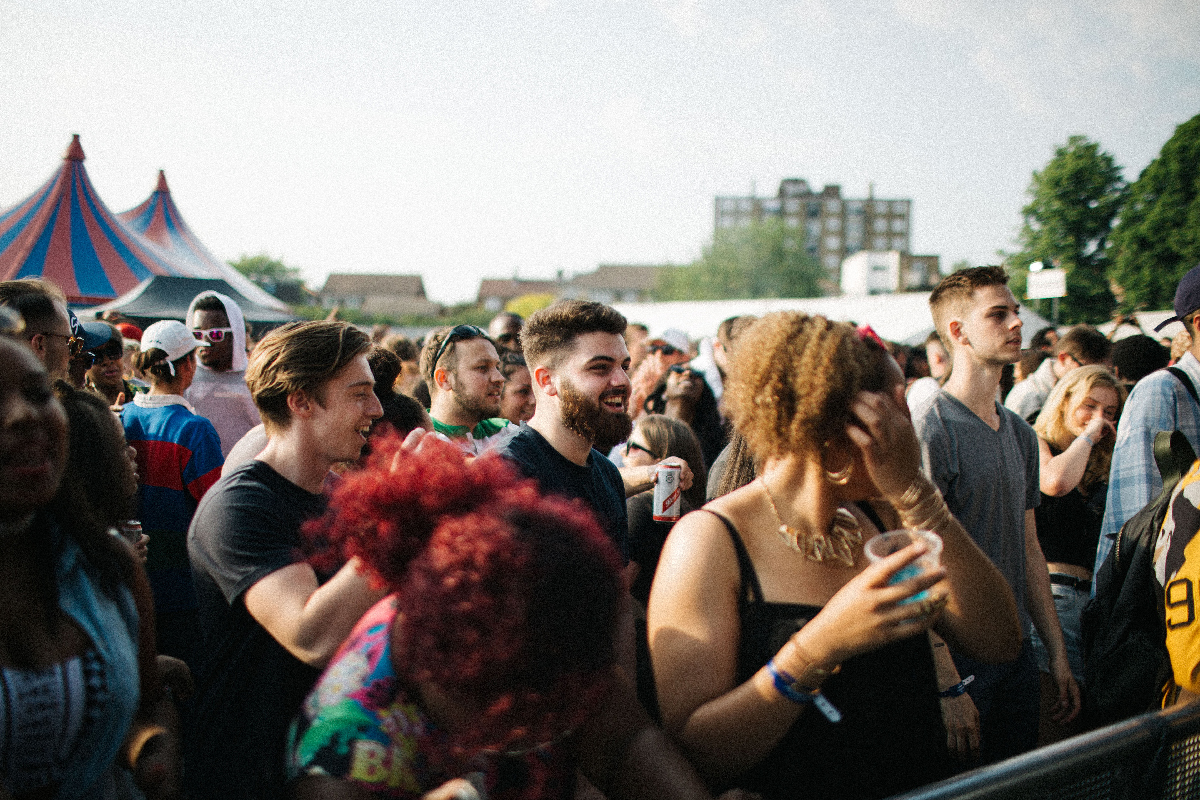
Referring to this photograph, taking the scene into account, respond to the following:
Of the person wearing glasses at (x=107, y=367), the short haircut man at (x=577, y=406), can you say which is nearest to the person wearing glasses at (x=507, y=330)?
the person wearing glasses at (x=107, y=367)

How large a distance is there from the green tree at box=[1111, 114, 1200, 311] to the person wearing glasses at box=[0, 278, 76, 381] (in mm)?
44083

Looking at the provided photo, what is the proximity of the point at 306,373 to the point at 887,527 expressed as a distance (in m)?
1.70

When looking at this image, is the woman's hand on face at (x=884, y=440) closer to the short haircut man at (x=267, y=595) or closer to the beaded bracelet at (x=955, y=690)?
the beaded bracelet at (x=955, y=690)

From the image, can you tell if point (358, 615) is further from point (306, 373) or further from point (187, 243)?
point (187, 243)

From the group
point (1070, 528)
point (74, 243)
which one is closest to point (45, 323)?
point (1070, 528)

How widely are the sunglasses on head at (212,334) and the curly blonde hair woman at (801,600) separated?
383 centimetres

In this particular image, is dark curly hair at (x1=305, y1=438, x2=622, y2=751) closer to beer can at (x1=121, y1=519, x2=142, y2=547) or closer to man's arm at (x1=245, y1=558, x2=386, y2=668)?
man's arm at (x1=245, y1=558, x2=386, y2=668)

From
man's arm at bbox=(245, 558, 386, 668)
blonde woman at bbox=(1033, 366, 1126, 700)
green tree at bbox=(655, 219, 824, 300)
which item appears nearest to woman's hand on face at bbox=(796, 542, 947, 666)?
man's arm at bbox=(245, 558, 386, 668)

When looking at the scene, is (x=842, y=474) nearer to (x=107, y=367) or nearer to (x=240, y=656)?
(x=240, y=656)

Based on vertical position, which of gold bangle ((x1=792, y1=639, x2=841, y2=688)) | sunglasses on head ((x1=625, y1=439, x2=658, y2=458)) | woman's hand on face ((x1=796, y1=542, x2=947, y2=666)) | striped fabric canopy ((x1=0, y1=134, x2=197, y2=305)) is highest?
striped fabric canopy ((x1=0, y1=134, x2=197, y2=305))

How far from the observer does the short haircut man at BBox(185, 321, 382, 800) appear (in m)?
1.74

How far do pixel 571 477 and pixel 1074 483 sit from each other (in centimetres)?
281

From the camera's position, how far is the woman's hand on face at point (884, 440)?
1.60 meters

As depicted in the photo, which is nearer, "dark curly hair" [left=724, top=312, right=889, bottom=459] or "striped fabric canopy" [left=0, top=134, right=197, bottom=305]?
"dark curly hair" [left=724, top=312, right=889, bottom=459]
